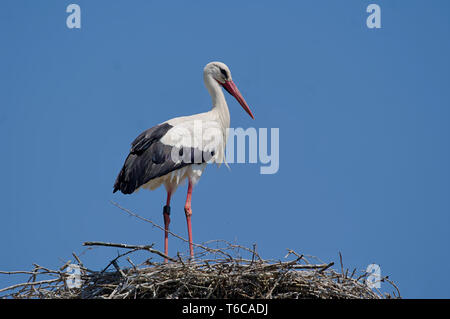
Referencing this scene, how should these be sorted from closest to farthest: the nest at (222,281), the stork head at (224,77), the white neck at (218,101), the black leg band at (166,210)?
1. the nest at (222,281)
2. the black leg band at (166,210)
3. the white neck at (218,101)
4. the stork head at (224,77)

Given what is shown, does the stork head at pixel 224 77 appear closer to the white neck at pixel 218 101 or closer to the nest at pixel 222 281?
the white neck at pixel 218 101

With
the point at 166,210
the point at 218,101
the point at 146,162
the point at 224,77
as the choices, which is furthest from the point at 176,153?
the point at 224,77

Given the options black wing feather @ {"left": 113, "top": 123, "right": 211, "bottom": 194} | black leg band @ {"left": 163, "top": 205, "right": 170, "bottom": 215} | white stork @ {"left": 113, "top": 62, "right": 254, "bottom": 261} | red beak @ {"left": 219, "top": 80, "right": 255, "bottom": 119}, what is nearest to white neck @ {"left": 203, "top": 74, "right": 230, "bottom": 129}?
white stork @ {"left": 113, "top": 62, "right": 254, "bottom": 261}

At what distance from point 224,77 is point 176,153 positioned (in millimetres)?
1349

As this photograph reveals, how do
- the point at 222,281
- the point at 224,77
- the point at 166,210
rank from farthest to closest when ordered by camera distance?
the point at 224,77, the point at 166,210, the point at 222,281

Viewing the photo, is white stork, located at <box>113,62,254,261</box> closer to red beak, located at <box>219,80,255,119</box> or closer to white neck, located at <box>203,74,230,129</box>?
white neck, located at <box>203,74,230,129</box>

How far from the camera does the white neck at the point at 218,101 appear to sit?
8117 millimetres

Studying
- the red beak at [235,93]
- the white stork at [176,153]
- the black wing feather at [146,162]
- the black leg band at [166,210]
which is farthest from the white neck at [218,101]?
the black leg band at [166,210]

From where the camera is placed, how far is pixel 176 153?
7406 millimetres

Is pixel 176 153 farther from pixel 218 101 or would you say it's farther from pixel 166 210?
pixel 218 101

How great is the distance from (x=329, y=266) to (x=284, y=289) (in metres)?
0.37

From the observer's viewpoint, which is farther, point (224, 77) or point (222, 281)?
point (224, 77)

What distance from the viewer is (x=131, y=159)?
23.8ft
